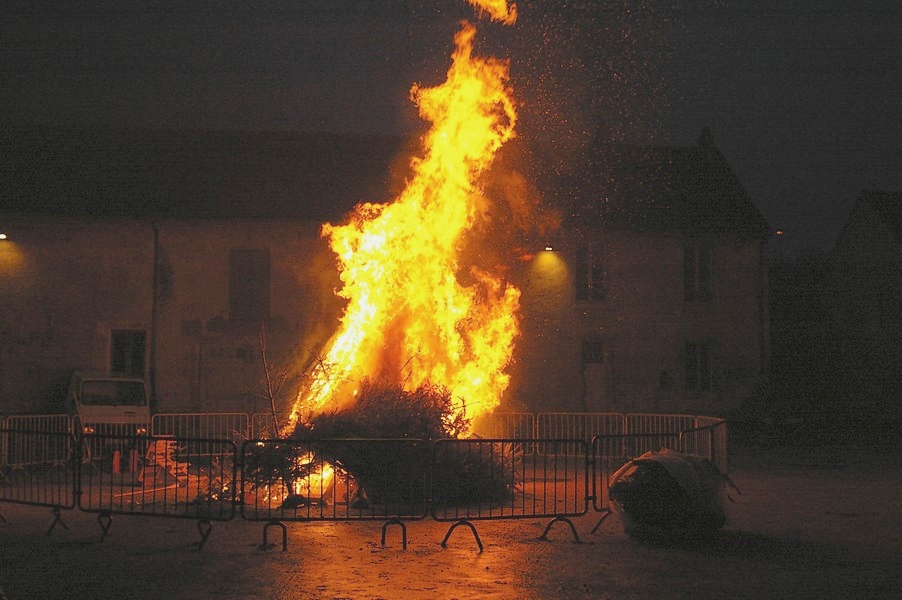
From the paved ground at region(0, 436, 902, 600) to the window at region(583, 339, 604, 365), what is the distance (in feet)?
59.1

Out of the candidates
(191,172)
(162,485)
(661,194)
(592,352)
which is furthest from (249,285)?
(661,194)

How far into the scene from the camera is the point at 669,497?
1062 cm

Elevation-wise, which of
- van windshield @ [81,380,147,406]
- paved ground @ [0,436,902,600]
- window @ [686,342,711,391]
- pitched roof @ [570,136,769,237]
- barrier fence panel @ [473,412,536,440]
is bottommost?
paved ground @ [0,436,902,600]

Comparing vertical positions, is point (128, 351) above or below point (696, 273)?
below

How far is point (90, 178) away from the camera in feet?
100

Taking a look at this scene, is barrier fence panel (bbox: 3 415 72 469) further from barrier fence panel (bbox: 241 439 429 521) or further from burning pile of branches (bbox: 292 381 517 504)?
burning pile of branches (bbox: 292 381 517 504)

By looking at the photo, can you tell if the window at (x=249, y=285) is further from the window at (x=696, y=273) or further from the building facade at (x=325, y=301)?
the window at (x=696, y=273)

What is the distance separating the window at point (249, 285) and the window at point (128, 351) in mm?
2924

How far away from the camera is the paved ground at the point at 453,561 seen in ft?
27.3

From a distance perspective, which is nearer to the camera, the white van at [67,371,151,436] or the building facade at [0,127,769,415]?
the white van at [67,371,151,436]

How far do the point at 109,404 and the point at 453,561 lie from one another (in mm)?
14592

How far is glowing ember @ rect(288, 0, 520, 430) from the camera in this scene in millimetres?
15195

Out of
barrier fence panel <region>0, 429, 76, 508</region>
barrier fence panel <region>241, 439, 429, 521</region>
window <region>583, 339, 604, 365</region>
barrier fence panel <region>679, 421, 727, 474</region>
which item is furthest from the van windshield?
window <region>583, 339, 604, 365</region>

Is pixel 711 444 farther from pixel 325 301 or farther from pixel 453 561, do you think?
pixel 325 301
